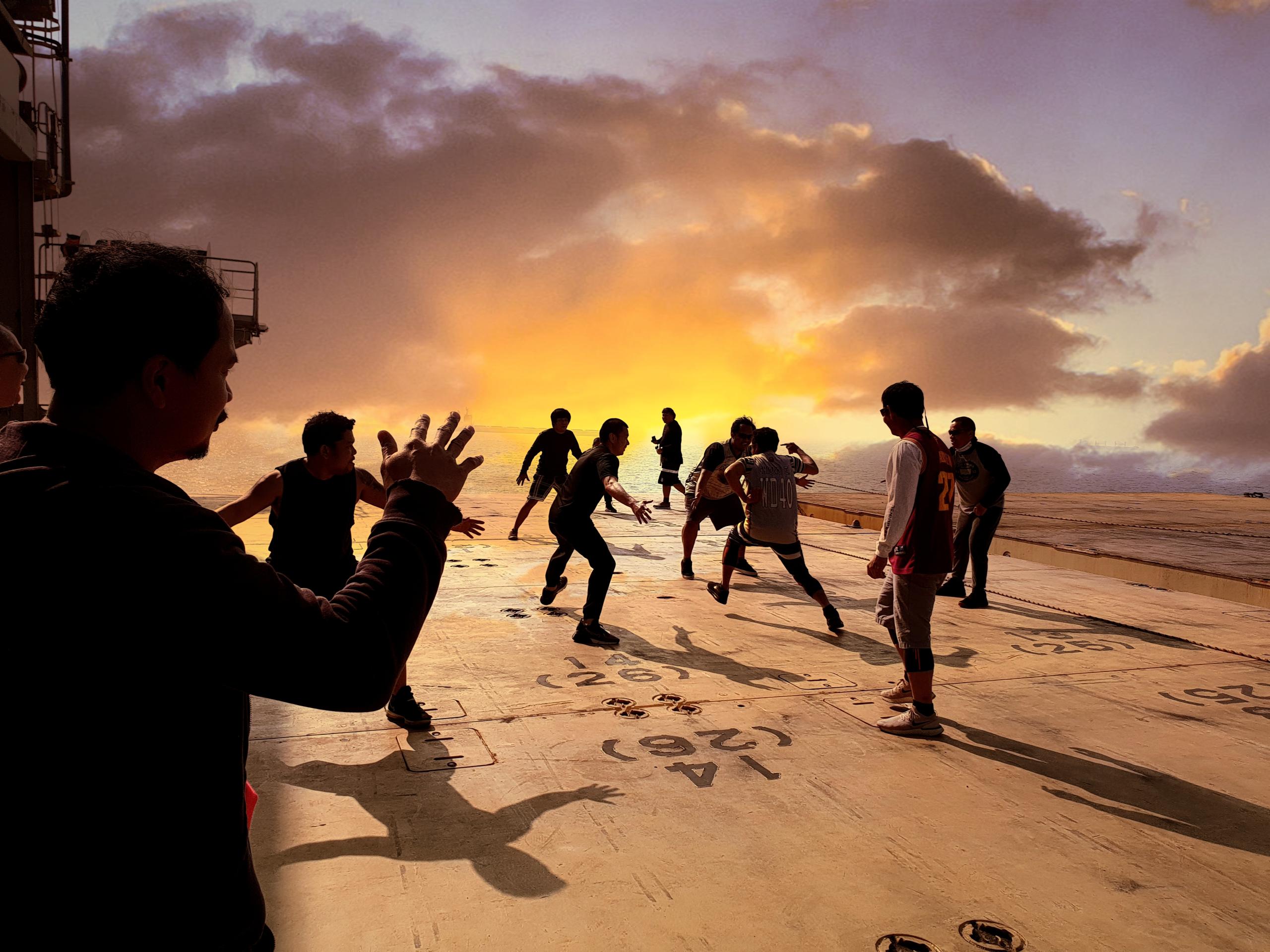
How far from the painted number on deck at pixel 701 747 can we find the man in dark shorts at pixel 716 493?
509 centimetres

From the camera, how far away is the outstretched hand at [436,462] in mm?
1624

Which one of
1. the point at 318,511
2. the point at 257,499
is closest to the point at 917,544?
the point at 318,511

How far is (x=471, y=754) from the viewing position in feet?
15.0

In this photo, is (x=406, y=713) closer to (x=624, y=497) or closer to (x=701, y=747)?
(x=701, y=747)

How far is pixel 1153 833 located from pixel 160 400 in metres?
4.34

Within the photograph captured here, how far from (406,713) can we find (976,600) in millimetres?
6109

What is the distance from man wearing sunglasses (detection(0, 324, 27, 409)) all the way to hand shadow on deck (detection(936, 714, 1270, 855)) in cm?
504

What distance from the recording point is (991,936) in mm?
3006

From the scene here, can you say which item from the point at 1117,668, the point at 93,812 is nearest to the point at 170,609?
the point at 93,812

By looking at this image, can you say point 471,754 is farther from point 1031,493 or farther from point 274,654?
point 1031,493

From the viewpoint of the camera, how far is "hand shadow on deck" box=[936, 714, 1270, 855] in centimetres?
395

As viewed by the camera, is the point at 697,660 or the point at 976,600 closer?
the point at 697,660

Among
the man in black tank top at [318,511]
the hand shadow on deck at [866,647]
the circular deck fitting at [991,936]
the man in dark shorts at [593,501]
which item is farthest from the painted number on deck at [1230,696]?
the man in black tank top at [318,511]

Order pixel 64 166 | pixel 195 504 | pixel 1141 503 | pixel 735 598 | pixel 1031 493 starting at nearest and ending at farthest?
pixel 195 504, pixel 735 598, pixel 64 166, pixel 1141 503, pixel 1031 493
